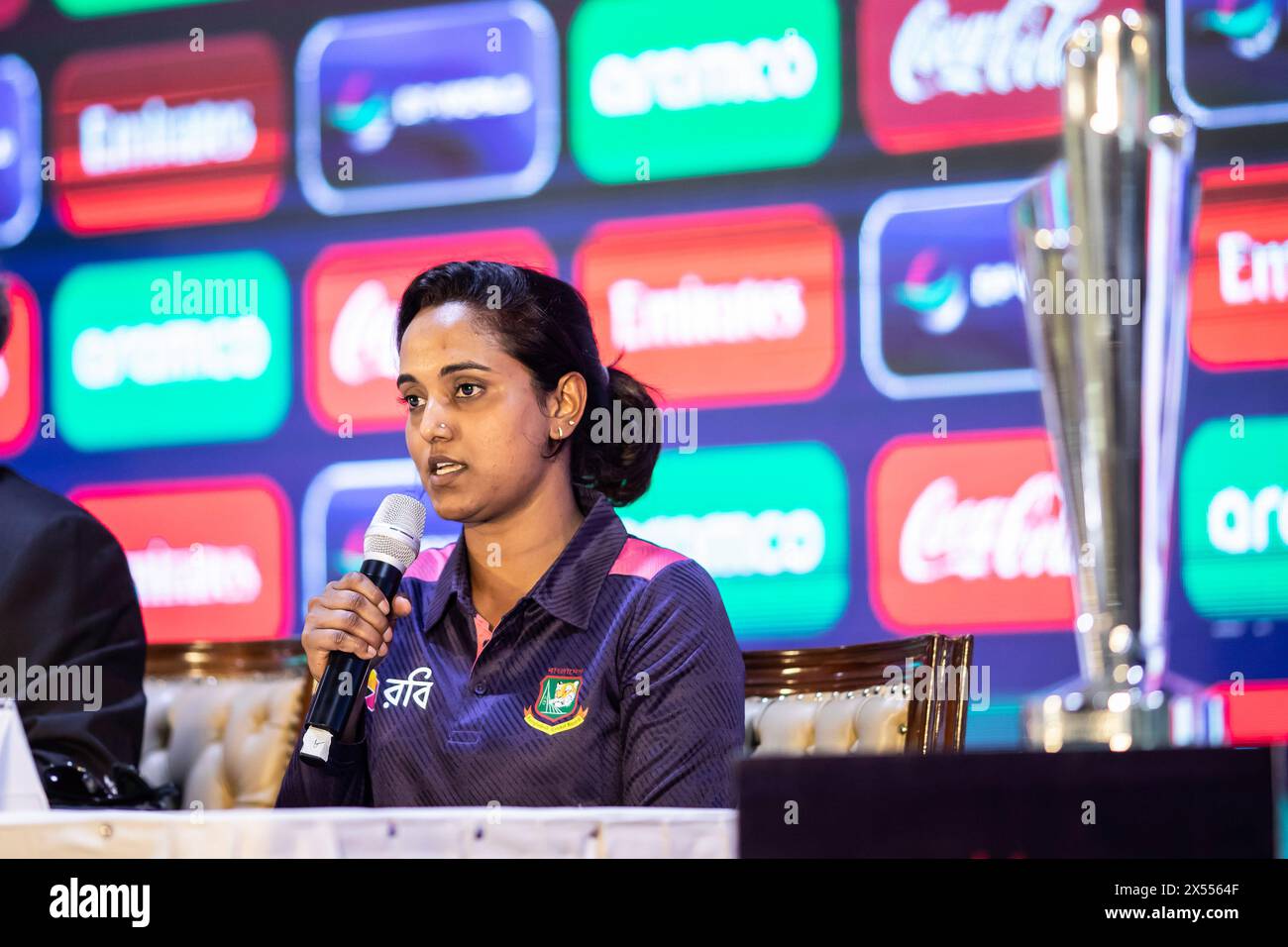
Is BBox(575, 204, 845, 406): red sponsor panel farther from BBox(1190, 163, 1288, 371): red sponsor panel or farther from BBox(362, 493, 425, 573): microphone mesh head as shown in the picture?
BBox(362, 493, 425, 573): microphone mesh head

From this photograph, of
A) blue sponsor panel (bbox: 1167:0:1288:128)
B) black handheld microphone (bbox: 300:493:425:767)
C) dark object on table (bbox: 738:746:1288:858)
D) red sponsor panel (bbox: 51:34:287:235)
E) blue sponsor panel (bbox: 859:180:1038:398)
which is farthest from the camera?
red sponsor panel (bbox: 51:34:287:235)

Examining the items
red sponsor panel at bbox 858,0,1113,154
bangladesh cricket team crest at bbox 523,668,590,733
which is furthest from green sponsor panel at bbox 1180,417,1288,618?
bangladesh cricket team crest at bbox 523,668,590,733

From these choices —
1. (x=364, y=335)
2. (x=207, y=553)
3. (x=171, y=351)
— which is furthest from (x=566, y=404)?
(x=171, y=351)

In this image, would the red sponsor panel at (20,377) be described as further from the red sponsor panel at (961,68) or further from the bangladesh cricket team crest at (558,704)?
the bangladesh cricket team crest at (558,704)

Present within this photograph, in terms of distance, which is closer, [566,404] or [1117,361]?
[1117,361]

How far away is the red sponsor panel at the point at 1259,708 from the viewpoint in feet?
9.18

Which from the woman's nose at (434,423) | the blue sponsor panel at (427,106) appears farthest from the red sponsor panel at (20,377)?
the woman's nose at (434,423)

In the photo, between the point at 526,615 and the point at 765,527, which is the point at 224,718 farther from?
the point at 765,527

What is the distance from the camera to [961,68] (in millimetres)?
3131

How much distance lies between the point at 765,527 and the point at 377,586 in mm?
1672

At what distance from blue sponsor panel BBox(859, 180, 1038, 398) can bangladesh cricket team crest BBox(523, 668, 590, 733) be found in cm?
148

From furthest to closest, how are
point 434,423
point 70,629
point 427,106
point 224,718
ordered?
1. point 427,106
2. point 224,718
3. point 70,629
4. point 434,423

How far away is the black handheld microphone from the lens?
146 cm
